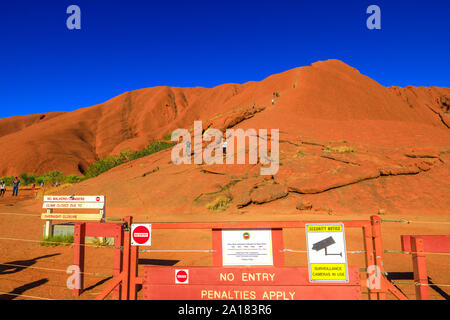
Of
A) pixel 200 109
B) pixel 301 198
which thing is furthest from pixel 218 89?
pixel 301 198

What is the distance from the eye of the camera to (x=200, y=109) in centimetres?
7956

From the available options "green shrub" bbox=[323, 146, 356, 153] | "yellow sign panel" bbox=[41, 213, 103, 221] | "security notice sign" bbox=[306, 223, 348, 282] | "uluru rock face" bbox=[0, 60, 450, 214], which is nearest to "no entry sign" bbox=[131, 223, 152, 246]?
"security notice sign" bbox=[306, 223, 348, 282]

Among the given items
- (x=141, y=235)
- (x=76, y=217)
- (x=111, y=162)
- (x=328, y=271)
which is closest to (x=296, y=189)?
(x=76, y=217)

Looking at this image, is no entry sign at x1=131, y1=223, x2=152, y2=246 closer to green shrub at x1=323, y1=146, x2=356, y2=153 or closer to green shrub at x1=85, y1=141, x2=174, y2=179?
green shrub at x1=323, y1=146, x2=356, y2=153

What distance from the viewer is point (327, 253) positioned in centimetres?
342

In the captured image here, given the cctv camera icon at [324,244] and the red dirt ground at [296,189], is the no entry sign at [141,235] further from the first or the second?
the cctv camera icon at [324,244]

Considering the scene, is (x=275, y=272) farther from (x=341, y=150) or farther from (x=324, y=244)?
(x=341, y=150)

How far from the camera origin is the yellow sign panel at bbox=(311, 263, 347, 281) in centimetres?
335

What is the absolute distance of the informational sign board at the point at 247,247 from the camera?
3.57m

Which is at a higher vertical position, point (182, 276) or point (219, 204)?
point (219, 204)

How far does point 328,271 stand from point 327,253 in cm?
22

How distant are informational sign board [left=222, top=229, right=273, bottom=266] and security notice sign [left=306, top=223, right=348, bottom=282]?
531mm

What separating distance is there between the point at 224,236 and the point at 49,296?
3.49 m

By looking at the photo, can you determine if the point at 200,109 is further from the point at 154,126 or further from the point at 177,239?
the point at 177,239
